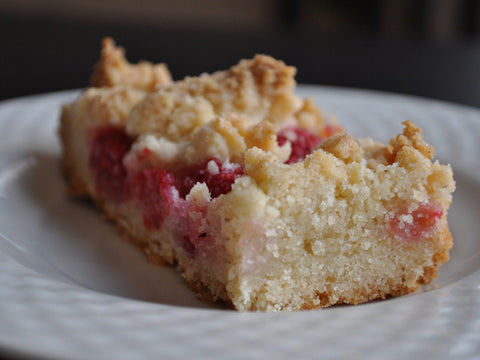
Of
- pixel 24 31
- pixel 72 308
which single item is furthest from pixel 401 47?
pixel 72 308

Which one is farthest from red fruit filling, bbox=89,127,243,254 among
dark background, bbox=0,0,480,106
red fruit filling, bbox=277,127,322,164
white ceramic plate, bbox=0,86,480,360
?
dark background, bbox=0,0,480,106

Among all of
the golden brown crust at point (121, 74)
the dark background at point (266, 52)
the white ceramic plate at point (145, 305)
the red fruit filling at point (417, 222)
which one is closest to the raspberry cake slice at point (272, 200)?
the red fruit filling at point (417, 222)

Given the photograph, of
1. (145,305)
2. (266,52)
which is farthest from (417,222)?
(266,52)

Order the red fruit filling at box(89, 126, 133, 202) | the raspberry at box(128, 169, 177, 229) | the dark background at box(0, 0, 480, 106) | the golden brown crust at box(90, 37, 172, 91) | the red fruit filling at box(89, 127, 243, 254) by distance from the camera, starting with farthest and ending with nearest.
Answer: the dark background at box(0, 0, 480, 106), the golden brown crust at box(90, 37, 172, 91), the red fruit filling at box(89, 126, 133, 202), the raspberry at box(128, 169, 177, 229), the red fruit filling at box(89, 127, 243, 254)

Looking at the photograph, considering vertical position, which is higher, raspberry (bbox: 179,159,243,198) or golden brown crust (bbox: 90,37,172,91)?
golden brown crust (bbox: 90,37,172,91)

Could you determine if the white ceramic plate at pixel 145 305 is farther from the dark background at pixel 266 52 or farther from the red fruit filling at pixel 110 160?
the dark background at pixel 266 52

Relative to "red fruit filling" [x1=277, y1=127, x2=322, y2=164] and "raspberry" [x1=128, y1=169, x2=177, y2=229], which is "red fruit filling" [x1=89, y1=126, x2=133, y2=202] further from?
"red fruit filling" [x1=277, y1=127, x2=322, y2=164]

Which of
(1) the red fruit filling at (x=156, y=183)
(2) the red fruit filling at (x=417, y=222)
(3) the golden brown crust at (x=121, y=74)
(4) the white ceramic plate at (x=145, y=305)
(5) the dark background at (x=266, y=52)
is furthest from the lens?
(5) the dark background at (x=266, y=52)

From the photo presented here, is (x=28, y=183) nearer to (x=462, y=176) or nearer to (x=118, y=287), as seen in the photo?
(x=118, y=287)
